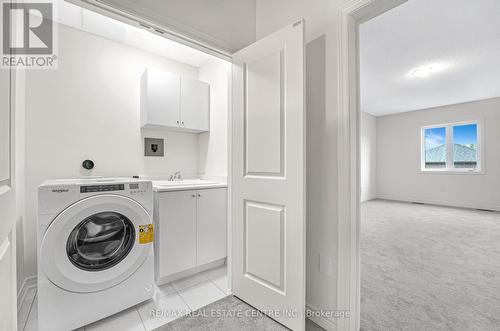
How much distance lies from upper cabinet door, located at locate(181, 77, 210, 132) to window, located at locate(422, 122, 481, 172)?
639 cm

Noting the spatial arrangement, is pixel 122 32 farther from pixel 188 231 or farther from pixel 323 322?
pixel 323 322

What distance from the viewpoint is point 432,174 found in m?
5.75

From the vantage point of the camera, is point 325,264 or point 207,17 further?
point 207,17

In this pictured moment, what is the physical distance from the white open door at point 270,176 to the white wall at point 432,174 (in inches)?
254

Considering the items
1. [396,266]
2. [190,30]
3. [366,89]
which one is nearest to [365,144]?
[366,89]

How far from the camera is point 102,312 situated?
57.3 inches

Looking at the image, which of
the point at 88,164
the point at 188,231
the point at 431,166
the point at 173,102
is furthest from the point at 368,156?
the point at 88,164

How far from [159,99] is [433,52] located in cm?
373

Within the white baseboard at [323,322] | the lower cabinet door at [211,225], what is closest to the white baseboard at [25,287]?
the lower cabinet door at [211,225]

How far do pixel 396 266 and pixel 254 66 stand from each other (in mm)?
2433

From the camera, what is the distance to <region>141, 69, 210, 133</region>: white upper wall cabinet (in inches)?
89.4

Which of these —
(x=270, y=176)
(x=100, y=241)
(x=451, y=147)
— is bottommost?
(x=100, y=241)

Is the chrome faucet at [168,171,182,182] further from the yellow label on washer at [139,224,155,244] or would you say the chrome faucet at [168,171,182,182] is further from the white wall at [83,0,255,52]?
the white wall at [83,0,255,52]

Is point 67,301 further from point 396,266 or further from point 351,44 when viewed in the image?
point 396,266
